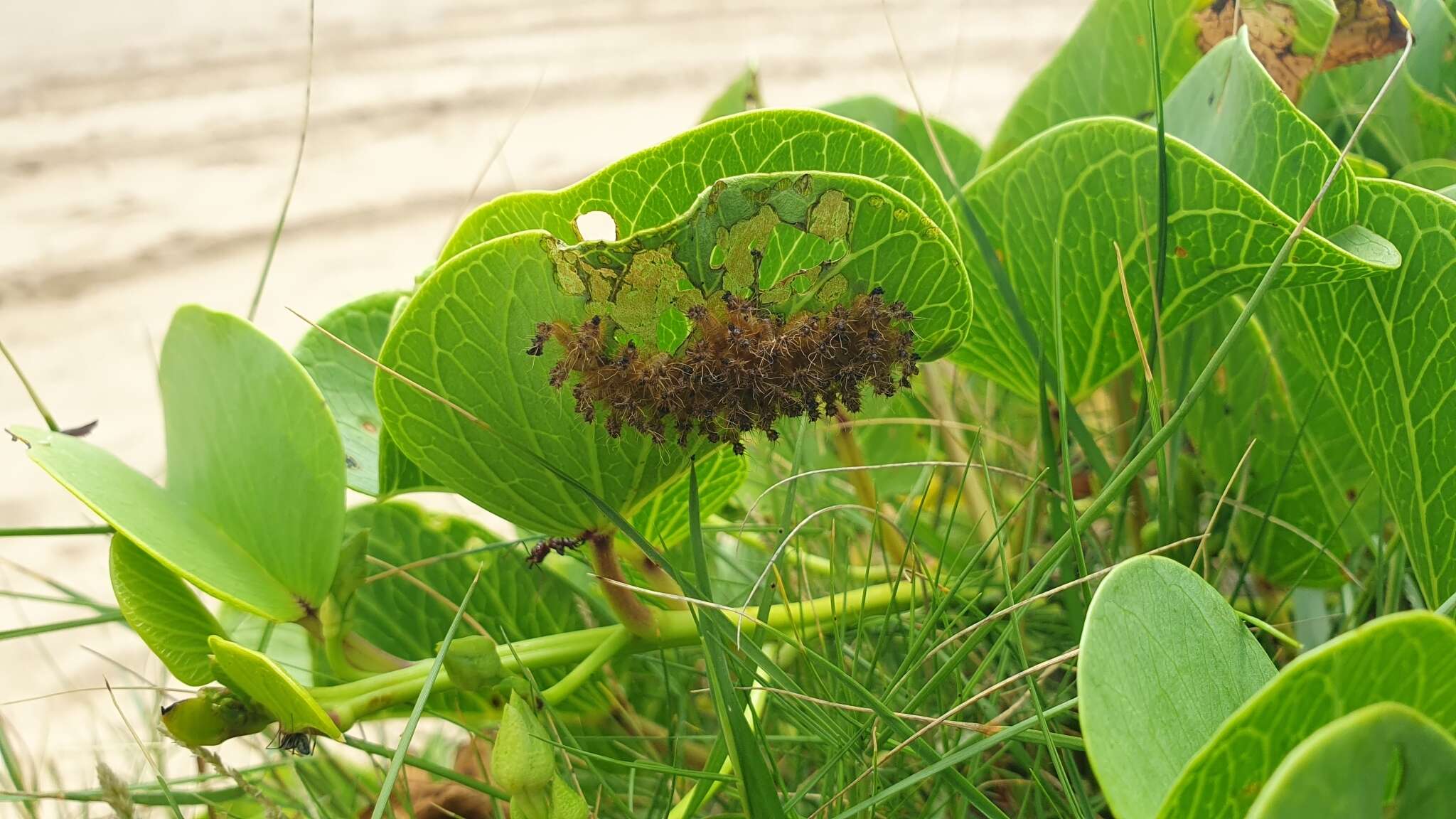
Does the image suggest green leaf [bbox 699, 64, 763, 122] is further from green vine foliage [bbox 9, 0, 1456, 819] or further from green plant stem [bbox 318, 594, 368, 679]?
green plant stem [bbox 318, 594, 368, 679]

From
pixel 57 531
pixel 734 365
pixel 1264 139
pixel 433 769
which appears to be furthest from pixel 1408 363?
pixel 57 531

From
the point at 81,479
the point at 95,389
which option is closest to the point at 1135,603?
the point at 81,479

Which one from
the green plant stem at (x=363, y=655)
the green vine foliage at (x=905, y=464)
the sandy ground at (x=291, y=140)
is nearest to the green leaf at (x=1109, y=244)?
the green vine foliage at (x=905, y=464)

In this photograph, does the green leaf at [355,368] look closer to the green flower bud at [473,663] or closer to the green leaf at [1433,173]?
the green flower bud at [473,663]

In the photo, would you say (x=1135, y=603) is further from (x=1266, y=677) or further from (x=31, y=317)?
(x=31, y=317)

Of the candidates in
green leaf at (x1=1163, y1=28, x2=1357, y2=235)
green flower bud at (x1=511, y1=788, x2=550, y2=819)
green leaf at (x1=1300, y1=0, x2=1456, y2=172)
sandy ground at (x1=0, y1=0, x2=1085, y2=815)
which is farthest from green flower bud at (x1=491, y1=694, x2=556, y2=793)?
sandy ground at (x1=0, y1=0, x2=1085, y2=815)

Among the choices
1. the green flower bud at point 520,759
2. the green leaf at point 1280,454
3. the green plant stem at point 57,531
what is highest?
the green plant stem at point 57,531
